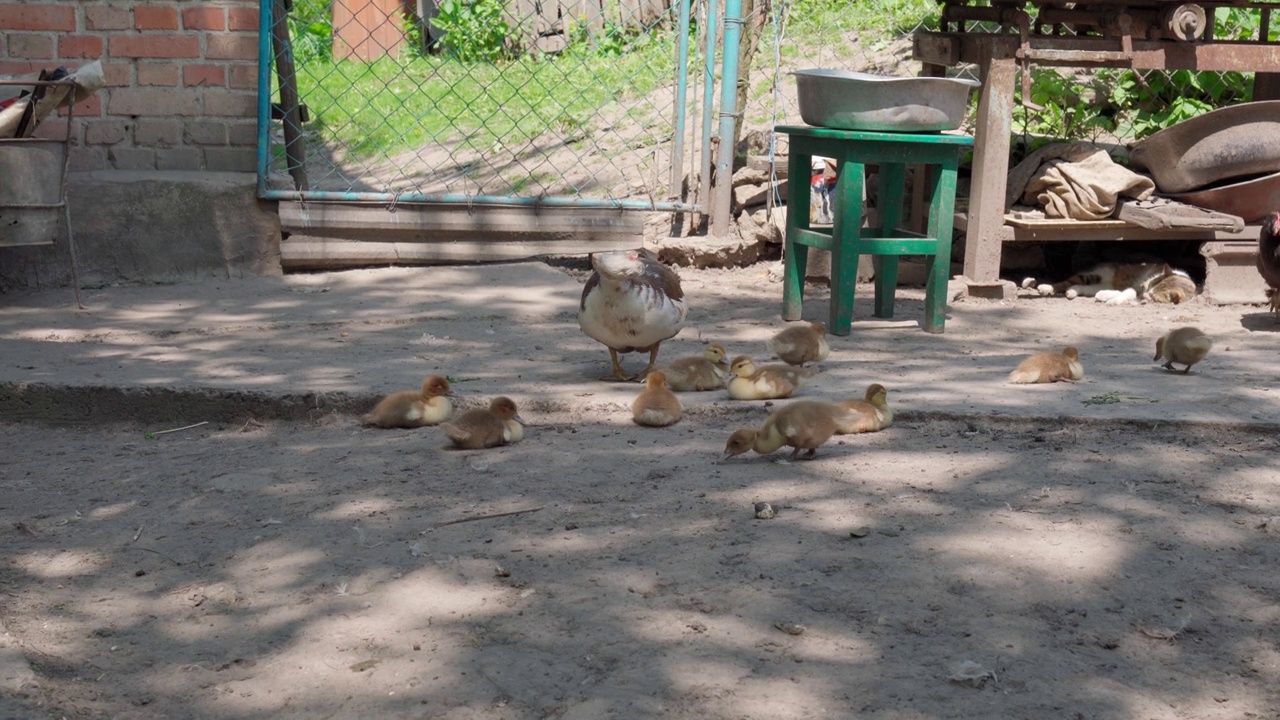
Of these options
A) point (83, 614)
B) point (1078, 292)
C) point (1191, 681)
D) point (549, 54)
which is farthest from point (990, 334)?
point (549, 54)

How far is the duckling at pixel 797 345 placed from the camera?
18.1 ft

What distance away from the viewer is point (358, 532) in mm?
3715

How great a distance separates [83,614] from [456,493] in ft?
3.88

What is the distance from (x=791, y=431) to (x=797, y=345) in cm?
137

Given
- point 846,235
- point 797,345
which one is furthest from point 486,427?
point 846,235

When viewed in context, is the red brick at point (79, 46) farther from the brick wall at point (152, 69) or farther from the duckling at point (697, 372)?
the duckling at point (697, 372)

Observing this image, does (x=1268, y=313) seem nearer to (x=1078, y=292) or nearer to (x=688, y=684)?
(x=1078, y=292)

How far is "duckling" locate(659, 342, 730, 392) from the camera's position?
5.16m

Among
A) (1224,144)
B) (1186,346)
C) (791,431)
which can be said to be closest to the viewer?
(791,431)

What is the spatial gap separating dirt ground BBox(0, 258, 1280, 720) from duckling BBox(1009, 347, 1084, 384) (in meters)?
0.10

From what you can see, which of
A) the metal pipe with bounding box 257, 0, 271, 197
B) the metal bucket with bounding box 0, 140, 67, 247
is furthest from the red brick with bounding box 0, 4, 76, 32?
the metal bucket with bounding box 0, 140, 67, 247

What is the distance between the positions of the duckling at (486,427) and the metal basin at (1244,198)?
517 centimetres

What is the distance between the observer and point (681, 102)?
26.6ft

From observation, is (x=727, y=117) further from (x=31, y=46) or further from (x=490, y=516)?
(x=490, y=516)
